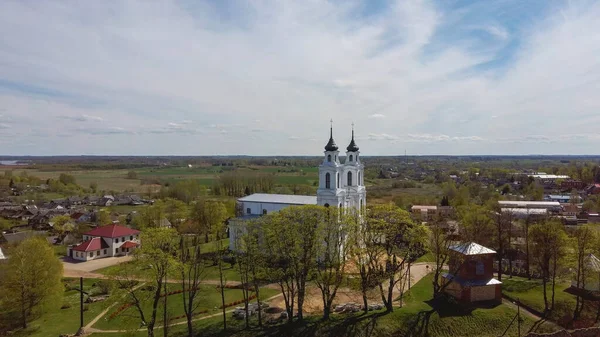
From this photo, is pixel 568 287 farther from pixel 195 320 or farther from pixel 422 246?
pixel 195 320

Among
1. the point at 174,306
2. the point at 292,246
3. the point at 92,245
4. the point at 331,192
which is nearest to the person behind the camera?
the point at 292,246

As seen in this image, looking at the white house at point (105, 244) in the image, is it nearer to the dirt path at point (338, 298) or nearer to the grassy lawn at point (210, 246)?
the grassy lawn at point (210, 246)

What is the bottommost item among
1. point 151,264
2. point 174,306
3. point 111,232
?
point 174,306

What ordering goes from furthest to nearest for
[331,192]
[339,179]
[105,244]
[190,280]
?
[105,244] < [339,179] < [331,192] < [190,280]

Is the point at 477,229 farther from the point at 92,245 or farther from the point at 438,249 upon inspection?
the point at 92,245

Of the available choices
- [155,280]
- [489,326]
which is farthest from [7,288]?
[489,326]

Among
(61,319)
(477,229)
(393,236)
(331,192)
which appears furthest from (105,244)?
(477,229)

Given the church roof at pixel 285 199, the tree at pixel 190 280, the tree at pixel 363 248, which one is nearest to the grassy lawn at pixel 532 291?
the tree at pixel 363 248
